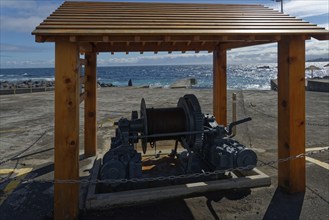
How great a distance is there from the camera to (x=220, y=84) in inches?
325

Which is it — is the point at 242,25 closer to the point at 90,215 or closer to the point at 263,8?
the point at 263,8

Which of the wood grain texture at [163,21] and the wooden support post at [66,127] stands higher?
the wood grain texture at [163,21]

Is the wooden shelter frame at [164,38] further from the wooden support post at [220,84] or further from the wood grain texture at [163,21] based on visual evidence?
the wooden support post at [220,84]

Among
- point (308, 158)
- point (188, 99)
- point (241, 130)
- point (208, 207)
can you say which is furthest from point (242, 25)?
point (241, 130)

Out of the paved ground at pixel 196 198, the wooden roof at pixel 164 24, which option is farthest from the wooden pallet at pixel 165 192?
the wooden roof at pixel 164 24

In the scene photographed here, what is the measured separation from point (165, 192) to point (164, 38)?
2.64 metres

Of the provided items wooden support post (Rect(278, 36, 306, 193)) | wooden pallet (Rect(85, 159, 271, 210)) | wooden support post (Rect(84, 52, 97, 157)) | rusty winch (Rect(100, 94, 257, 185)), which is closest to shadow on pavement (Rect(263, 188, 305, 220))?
wooden support post (Rect(278, 36, 306, 193))

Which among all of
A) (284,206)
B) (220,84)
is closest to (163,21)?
(220,84)

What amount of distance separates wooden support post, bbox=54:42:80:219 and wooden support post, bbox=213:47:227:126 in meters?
4.58

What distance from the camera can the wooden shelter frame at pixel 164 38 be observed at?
445 centimetres

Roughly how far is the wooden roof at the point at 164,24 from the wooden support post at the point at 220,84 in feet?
5.18

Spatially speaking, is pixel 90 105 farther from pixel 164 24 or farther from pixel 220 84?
pixel 164 24

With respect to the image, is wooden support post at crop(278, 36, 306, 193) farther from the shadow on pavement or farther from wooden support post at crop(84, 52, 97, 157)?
wooden support post at crop(84, 52, 97, 157)

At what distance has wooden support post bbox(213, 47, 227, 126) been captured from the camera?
813 centimetres
